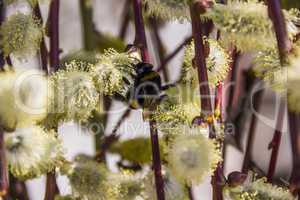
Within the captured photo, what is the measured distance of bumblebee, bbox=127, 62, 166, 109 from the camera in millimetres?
592

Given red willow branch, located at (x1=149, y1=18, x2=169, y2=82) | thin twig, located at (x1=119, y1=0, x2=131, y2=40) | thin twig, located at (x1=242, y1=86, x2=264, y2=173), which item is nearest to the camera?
thin twig, located at (x1=242, y1=86, x2=264, y2=173)

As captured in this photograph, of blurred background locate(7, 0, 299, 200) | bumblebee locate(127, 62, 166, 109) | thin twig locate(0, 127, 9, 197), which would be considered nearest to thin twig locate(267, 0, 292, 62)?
bumblebee locate(127, 62, 166, 109)

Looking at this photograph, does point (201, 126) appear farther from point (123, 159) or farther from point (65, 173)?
point (123, 159)

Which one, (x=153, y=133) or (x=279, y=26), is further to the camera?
(x=153, y=133)

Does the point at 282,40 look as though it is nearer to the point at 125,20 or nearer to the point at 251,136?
the point at 251,136

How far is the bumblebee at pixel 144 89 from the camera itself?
592mm

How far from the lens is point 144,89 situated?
599 mm

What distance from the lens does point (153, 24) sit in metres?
0.92

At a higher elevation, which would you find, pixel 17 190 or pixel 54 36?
pixel 54 36

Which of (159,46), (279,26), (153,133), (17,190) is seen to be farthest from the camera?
(159,46)

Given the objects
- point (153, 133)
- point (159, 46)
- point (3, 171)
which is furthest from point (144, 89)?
point (159, 46)

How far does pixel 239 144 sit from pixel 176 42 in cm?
29

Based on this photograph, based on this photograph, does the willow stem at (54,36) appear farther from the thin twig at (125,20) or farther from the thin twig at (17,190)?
the thin twig at (125,20)

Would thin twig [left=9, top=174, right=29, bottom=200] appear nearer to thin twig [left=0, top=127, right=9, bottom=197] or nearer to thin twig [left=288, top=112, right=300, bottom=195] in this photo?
thin twig [left=0, top=127, right=9, bottom=197]
